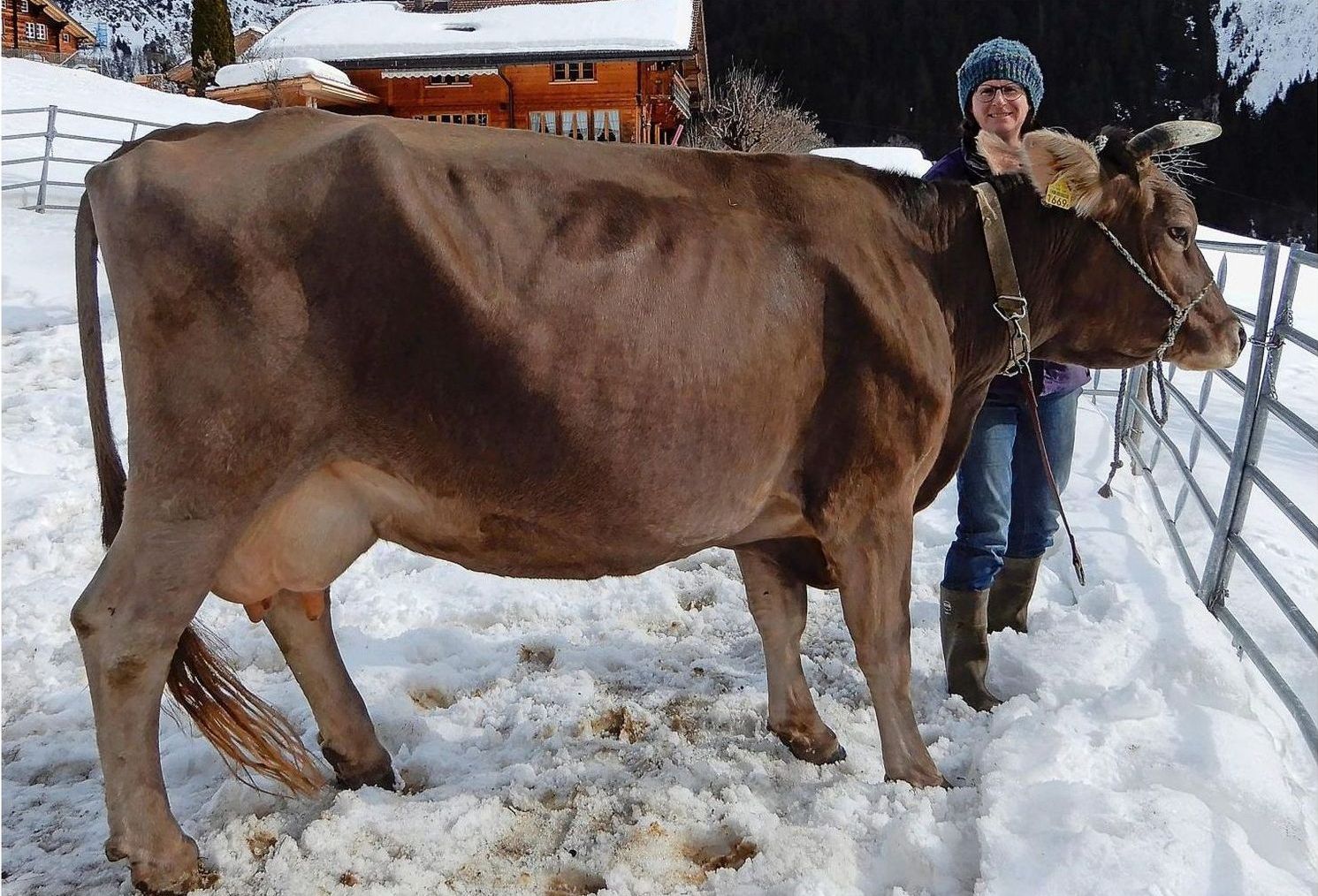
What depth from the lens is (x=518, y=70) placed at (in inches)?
1168

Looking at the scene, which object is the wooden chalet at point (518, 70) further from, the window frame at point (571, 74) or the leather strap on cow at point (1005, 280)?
the leather strap on cow at point (1005, 280)

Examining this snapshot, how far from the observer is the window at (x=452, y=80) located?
3000 cm

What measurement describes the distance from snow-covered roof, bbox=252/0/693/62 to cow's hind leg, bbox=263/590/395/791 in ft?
93.1

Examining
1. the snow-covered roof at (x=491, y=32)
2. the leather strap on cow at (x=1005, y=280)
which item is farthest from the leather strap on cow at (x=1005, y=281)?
the snow-covered roof at (x=491, y=32)

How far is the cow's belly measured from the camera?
2.32m

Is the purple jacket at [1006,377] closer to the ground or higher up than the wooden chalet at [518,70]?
closer to the ground

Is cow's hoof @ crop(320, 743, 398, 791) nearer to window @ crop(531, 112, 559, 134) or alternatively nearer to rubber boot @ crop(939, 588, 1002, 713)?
rubber boot @ crop(939, 588, 1002, 713)

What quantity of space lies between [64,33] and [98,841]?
63.6m

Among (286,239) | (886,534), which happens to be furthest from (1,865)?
(886,534)

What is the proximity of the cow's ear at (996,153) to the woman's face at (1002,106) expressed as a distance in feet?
0.57

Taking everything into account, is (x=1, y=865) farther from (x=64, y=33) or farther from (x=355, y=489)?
(x=64, y=33)

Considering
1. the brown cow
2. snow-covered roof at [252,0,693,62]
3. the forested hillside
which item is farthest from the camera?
the forested hillside

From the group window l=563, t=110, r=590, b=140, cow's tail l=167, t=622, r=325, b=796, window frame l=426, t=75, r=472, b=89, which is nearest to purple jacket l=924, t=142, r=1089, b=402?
cow's tail l=167, t=622, r=325, b=796

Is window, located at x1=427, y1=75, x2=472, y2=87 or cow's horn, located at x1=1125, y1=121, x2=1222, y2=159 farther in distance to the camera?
window, located at x1=427, y1=75, x2=472, y2=87
